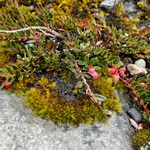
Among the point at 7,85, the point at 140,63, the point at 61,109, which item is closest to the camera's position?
the point at 61,109

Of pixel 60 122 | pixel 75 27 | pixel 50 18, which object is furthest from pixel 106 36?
pixel 60 122

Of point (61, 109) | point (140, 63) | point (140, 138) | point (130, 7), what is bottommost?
point (140, 138)

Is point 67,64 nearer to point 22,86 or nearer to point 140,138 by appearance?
point 22,86

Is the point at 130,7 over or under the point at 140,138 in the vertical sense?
over

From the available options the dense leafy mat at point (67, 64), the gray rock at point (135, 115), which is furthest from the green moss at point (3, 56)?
the gray rock at point (135, 115)

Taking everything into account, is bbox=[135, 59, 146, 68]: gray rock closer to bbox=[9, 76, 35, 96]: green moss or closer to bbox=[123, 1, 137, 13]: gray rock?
bbox=[123, 1, 137, 13]: gray rock

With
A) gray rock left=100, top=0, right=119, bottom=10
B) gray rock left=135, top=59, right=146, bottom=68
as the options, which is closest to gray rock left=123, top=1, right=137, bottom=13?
gray rock left=100, top=0, right=119, bottom=10

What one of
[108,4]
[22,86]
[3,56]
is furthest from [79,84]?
[108,4]
